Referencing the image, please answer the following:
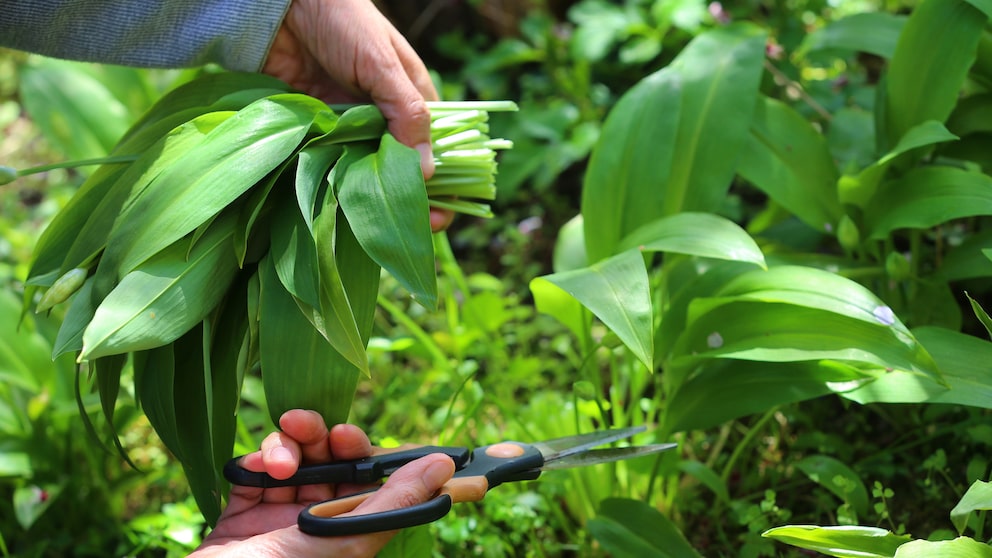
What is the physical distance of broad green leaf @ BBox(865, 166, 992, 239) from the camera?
114cm

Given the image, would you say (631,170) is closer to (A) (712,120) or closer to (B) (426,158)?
(A) (712,120)

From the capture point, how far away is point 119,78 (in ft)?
6.98

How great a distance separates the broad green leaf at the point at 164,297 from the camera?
34.6 inches

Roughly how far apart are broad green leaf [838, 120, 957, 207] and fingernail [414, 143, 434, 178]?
63 cm

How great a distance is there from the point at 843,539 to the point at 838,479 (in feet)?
0.72

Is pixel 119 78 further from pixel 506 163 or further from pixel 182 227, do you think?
pixel 182 227

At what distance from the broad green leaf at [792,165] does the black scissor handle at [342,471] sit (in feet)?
2.33

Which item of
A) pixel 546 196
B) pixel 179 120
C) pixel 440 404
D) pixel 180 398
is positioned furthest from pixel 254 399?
pixel 546 196

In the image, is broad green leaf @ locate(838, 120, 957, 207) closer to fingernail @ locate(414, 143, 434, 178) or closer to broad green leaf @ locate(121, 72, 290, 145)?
fingernail @ locate(414, 143, 434, 178)

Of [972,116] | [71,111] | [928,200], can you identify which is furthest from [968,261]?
[71,111]

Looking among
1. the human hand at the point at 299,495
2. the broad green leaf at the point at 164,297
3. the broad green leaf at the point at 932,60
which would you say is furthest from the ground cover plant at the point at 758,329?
the broad green leaf at the point at 164,297

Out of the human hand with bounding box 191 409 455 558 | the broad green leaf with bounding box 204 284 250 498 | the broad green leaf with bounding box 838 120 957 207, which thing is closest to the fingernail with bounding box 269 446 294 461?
the human hand with bounding box 191 409 455 558

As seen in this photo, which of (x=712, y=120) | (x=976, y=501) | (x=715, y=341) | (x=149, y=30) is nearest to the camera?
(x=976, y=501)

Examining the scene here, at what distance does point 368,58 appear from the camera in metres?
1.21
